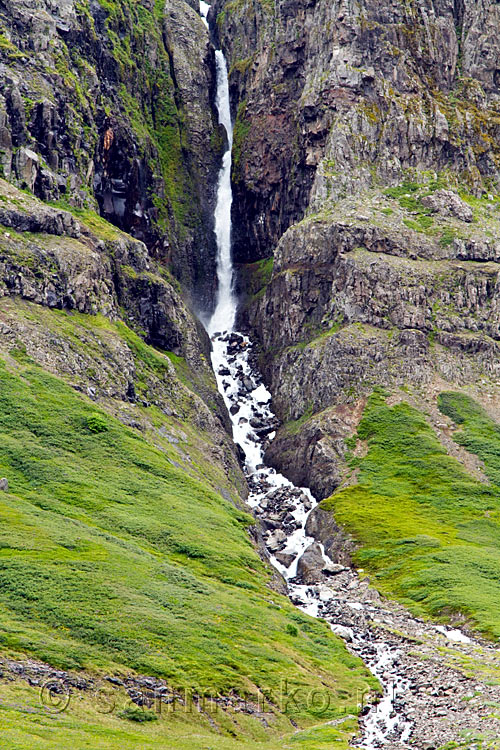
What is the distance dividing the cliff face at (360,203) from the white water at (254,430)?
3.50 m

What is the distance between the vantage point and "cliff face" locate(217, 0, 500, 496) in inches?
5123

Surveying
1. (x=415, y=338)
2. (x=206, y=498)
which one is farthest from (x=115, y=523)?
(x=415, y=338)

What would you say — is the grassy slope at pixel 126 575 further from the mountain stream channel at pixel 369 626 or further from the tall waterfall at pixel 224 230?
the tall waterfall at pixel 224 230

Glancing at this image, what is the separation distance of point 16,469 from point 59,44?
9037 cm

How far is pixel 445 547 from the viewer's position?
94.5 metres

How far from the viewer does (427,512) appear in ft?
346

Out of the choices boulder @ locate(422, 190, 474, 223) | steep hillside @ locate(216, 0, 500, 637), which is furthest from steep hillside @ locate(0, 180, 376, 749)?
→ boulder @ locate(422, 190, 474, 223)

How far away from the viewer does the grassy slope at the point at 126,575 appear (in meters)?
47.2

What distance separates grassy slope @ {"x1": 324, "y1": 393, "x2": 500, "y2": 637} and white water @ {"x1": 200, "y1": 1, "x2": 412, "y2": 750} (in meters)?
7.69

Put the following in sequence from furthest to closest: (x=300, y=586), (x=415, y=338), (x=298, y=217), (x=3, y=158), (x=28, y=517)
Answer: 1. (x=298, y=217)
2. (x=415, y=338)
3. (x=3, y=158)
4. (x=300, y=586)
5. (x=28, y=517)

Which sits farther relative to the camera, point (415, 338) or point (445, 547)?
point (415, 338)

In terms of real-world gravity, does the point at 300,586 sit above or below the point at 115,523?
below

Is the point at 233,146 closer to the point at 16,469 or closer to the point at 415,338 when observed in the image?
the point at 415,338

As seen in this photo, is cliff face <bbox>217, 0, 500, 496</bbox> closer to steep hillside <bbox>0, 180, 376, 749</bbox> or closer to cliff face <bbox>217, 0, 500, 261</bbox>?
Result: cliff face <bbox>217, 0, 500, 261</bbox>
